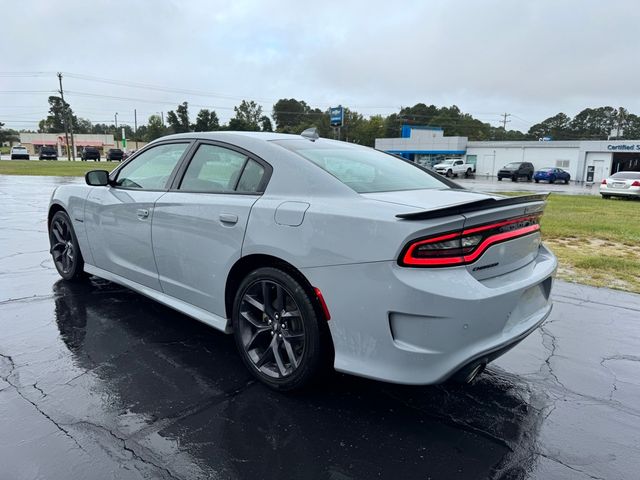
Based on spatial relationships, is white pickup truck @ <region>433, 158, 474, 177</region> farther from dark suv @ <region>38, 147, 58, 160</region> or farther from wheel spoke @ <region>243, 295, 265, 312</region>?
dark suv @ <region>38, 147, 58, 160</region>

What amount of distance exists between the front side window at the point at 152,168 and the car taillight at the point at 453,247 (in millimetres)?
2260

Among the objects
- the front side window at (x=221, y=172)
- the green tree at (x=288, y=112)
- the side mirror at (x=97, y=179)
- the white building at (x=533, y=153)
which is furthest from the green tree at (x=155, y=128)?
the front side window at (x=221, y=172)

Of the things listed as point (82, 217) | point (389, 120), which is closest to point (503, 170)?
point (82, 217)

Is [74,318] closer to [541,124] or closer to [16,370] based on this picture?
[16,370]

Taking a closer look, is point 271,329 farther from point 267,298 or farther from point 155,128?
point 155,128

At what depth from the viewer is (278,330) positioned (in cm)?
292

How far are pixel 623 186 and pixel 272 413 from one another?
2311 cm

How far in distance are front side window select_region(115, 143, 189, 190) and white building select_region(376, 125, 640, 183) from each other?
5002cm

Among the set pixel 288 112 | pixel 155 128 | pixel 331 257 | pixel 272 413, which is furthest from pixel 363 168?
pixel 288 112

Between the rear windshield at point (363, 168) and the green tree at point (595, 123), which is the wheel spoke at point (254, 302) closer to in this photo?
the rear windshield at point (363, 168)

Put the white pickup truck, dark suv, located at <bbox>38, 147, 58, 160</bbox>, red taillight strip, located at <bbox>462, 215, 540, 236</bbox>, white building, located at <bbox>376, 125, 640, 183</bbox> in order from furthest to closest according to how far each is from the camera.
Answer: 1. dark suv, located at <bbox>38, 147, 58, 160</bbox>
2. white building, located at <bbox>376, 125, 640, 183</bbox>
3. the white pickup truck
4. red taillight strip, located at <bbox>462, 215, 540, 236</bbox>

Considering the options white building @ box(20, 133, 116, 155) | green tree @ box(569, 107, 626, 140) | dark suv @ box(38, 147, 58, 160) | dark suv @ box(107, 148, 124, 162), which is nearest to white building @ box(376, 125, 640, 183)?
dark suv @ box(107, 148, 124, 162)

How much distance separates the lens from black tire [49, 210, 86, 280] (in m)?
4.87

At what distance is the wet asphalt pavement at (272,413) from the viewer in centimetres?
231
